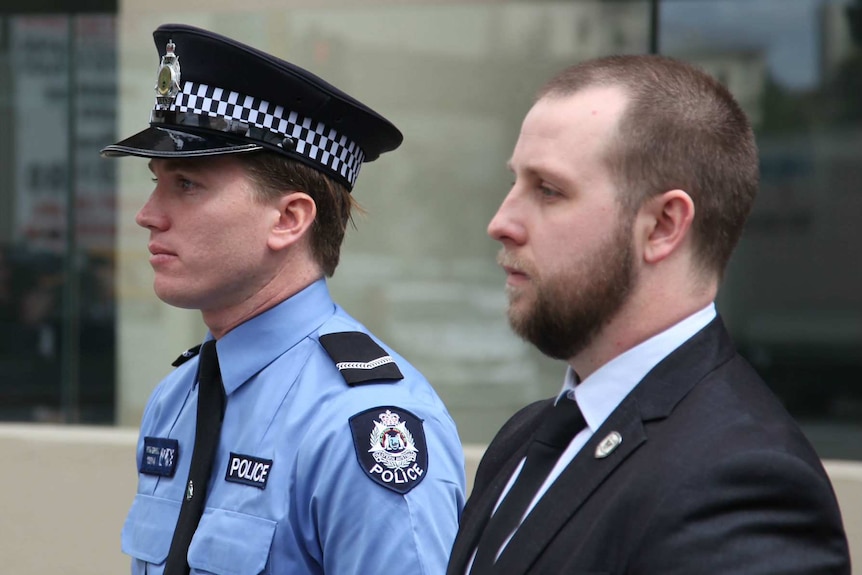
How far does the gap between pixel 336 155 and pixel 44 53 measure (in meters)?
3.92

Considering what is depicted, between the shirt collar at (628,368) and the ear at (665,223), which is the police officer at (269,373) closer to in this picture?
the shirt collar at (628,368)

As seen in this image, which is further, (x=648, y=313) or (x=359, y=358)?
(x=359, y=358)

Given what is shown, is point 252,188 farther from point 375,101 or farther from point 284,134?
point 375,101

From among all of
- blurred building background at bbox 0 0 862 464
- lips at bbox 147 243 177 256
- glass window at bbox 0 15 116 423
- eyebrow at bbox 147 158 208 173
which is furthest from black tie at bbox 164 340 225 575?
glass window at bbox 0 15 116 423

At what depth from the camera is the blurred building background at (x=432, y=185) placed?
4.91m

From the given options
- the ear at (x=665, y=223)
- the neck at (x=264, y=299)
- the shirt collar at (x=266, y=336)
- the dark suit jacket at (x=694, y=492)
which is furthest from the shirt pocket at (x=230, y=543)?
the ear at (x=665, y=223)

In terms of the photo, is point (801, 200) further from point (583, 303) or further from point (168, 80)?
point (583, 303)

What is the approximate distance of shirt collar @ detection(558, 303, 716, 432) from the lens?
1505mm

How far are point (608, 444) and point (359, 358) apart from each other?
844 millimetres

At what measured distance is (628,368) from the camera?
4.98ft

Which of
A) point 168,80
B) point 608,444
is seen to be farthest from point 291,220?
point 608,444

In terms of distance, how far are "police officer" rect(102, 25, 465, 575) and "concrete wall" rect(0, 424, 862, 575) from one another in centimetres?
267

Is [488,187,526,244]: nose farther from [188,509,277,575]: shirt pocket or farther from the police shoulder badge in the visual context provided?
[188,509,277,575]: shirt pocket

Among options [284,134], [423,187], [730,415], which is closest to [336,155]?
[284,134]
